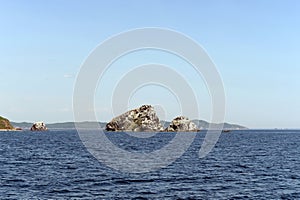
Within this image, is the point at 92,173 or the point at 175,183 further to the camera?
the point at 92,173

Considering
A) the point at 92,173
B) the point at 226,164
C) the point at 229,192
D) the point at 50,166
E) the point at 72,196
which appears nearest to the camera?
the point at 72,196

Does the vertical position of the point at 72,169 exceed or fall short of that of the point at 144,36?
it falls short

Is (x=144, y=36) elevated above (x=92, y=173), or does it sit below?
above

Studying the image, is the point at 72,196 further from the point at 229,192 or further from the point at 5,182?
the point at 229,192

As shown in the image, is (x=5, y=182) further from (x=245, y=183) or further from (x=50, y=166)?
(x=245, y=183)

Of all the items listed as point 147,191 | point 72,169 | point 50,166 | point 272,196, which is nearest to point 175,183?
point 147,191

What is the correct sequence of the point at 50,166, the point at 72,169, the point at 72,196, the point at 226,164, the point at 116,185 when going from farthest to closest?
the point at 226,164, the point at 50,166, the point at 72,169, the point at 116,185, the point at 72,196

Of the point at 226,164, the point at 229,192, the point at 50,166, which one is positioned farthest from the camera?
the point at 226,164

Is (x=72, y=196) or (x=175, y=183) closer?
(x=72, y=196)

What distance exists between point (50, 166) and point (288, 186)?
44.5 m

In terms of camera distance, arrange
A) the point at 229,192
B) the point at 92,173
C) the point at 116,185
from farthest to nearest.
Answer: the point at 92,173 → the point at 116,185 → the point at 229,192

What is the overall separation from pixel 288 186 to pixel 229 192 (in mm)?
10800

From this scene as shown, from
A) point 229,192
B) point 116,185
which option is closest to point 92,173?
point 116,185

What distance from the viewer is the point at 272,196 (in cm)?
4281
